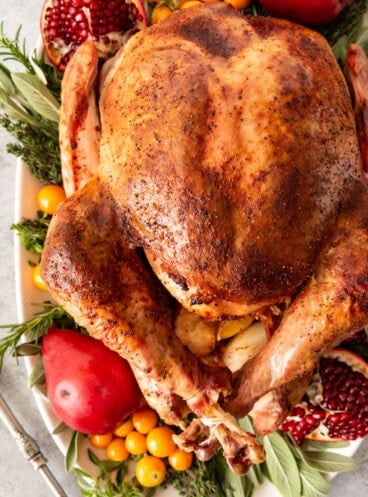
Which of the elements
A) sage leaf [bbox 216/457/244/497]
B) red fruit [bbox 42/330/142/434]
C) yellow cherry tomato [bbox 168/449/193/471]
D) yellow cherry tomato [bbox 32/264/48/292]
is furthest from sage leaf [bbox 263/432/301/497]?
yellow cherry tomato [bbox 32/264/48/292]

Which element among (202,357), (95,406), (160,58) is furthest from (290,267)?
(95,406)

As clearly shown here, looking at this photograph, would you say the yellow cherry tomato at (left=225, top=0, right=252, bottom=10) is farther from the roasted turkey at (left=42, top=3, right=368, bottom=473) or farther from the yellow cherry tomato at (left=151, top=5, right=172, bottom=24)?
the roasted turkey at (left=42, top=3, right=368, bottom=473)

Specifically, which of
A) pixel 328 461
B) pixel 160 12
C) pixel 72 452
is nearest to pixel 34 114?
pixel 160 12

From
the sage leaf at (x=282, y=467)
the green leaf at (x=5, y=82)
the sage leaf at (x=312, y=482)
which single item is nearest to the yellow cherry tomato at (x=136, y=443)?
the sage leaf at (x=282, y=467)

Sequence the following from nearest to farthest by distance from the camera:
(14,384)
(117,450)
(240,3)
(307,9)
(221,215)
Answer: (221,215) < (307,9) < (240,3) < (117,450) < (14,384)

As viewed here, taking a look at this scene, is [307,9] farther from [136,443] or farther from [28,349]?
[136,443]

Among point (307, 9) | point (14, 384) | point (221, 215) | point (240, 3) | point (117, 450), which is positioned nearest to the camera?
point (221, 215)
